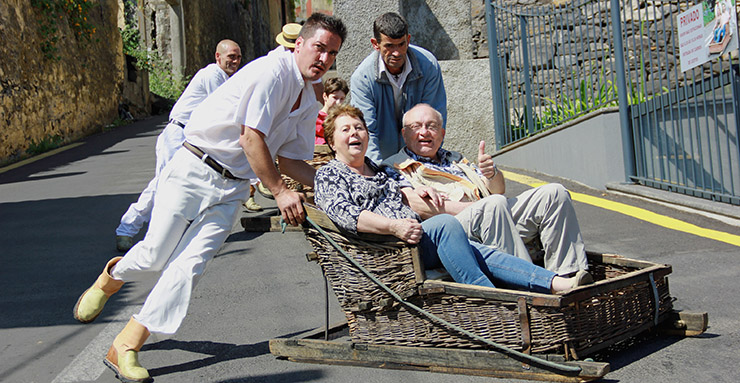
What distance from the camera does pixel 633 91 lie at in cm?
845

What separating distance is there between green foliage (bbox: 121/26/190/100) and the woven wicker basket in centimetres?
2217

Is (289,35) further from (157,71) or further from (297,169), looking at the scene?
(157,71)

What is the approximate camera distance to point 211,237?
401 cm

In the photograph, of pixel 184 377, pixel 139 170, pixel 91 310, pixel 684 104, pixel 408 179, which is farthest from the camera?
pixel 139 170

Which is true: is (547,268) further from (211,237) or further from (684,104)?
(684,104)

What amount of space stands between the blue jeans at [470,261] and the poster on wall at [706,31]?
411 cm

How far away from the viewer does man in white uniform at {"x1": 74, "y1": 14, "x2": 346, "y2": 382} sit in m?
3.84

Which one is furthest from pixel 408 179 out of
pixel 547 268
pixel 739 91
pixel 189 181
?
pixel 739 91

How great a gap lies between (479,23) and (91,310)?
9099 mm

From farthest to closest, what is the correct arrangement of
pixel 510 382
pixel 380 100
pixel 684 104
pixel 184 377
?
pixel 684 104 → pixel 380 100 → pixel 184 377 → pixel 510 382

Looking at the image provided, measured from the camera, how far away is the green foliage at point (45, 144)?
15.1 meters

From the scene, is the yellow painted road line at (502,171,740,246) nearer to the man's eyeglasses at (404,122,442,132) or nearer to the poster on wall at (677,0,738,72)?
the poster on wall at (677,0,738,72)

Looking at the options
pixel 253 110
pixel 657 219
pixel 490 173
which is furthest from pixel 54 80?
pixel 490 173

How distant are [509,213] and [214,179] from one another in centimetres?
155
